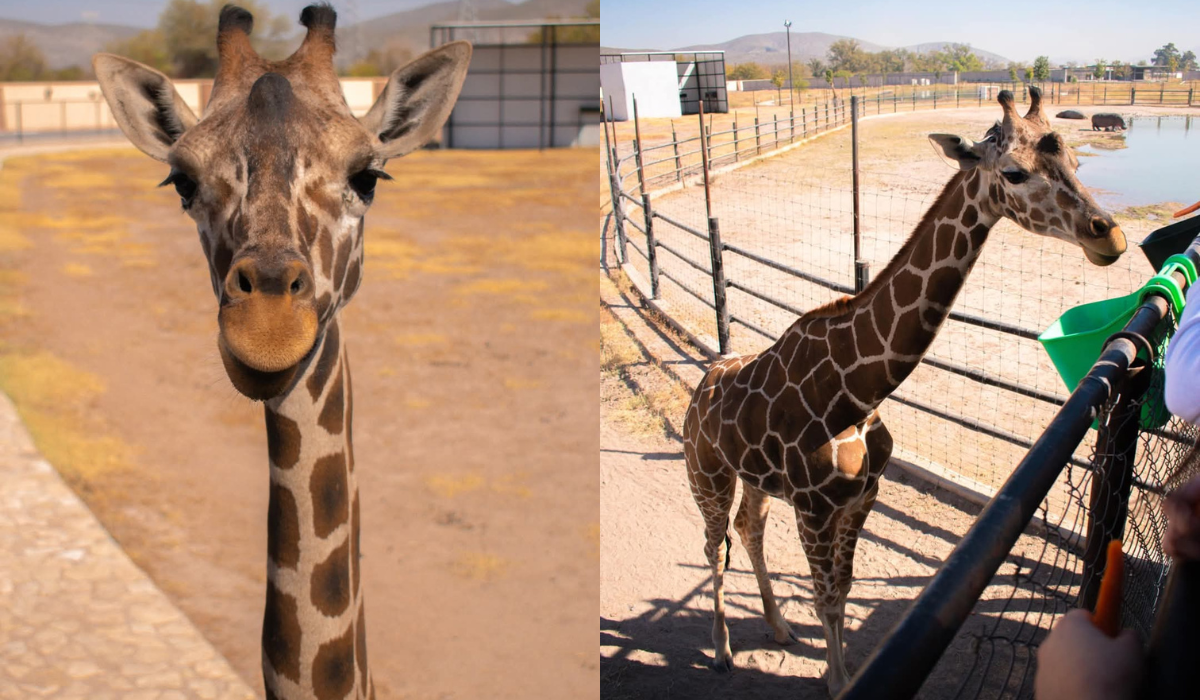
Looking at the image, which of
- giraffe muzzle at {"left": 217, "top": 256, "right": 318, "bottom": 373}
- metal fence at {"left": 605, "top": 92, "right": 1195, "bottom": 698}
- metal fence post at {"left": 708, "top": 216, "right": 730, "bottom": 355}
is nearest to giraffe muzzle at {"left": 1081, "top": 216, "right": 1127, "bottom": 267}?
metal fence at {"left": 605, "top": 92, "right": 1195, "bottom": 698}

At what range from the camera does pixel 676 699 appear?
342 centimetres

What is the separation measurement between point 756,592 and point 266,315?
3.11m

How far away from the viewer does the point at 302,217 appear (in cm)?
179

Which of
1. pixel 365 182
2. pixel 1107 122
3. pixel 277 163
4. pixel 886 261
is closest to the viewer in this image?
pixel 277 163

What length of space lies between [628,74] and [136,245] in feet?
75.3

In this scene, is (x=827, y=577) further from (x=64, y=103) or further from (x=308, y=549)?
(x=64, y=103)

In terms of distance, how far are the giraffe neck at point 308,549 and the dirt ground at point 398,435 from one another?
0.80 ft

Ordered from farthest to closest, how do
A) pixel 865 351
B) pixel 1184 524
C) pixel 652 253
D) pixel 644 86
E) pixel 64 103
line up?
pixel 644 86 → pixel 64 103 → pixel 652 253 → pixel 865 351 → pixel 1184 524

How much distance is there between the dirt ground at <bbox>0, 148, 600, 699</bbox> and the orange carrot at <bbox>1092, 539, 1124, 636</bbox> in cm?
179

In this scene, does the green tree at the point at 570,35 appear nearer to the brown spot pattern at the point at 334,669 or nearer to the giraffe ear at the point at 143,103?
the giraffe ear at the point at 143,103

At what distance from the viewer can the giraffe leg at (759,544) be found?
3.53 metres

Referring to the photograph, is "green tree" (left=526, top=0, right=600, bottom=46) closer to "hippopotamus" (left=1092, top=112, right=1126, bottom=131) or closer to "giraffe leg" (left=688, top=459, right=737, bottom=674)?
"hippopotamus" (left=1092, top=112, right=1126, bottom=131)

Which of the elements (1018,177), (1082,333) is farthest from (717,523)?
(1018,177)

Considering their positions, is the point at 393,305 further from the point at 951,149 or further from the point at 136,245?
the point at 951,149
